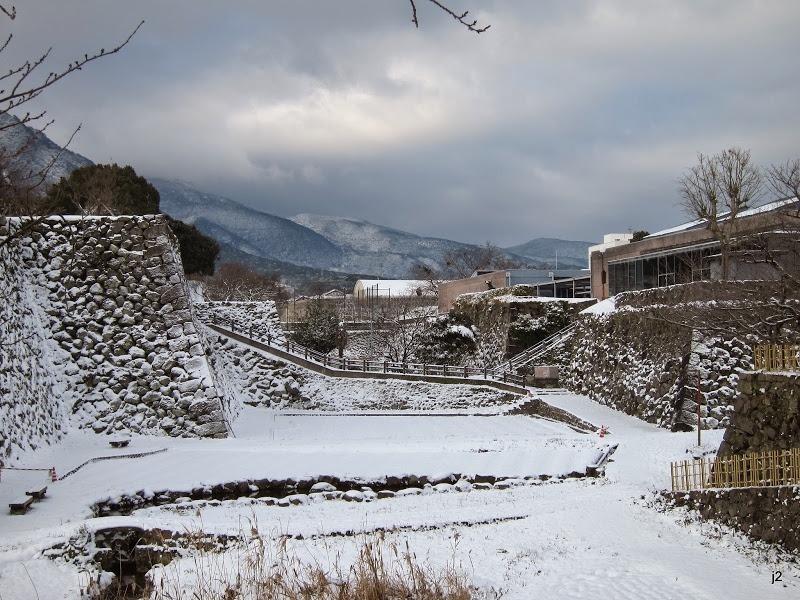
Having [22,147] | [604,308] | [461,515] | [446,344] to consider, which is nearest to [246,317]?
[446,344]

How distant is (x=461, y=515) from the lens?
10977 millimetres

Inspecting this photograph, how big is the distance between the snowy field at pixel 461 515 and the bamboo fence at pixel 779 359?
9.08 feet

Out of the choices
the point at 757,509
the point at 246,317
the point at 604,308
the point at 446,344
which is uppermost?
the point at 604,308

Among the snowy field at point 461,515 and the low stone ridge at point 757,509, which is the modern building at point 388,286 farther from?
the low stone ridge at point 757,509

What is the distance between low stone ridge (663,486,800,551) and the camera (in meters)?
9.43

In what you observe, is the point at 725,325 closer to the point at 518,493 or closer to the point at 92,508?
the point at 518,493

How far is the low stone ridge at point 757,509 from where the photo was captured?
9430 millimetres

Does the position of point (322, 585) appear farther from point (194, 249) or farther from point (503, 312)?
point (194, 249)

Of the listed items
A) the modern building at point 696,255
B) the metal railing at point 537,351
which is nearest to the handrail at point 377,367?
the metal railing at point 537,351

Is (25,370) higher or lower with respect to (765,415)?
higher

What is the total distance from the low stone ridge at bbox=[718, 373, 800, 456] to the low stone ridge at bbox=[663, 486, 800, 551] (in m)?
0.88

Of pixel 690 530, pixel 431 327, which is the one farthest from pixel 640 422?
pixel 431 327

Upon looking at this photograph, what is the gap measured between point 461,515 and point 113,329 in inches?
421

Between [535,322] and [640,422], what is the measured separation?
12.6 metres
